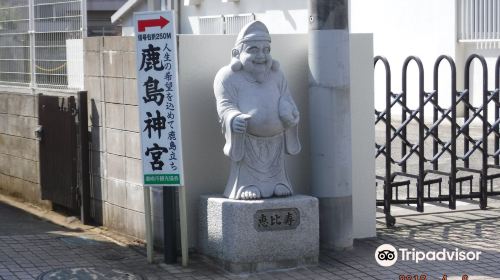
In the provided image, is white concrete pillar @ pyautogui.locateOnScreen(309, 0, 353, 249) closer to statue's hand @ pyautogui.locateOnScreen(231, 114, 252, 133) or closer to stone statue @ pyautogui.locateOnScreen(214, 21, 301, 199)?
stone statue @ pyautogui.locateOnScreen(214, 21, 301, 199)

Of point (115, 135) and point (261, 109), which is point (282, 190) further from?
point (115, 135)

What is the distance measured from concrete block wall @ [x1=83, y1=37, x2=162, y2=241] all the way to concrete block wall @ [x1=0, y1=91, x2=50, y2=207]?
162 cm

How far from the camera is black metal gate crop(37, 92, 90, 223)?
34.5ft

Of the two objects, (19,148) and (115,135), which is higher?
(115,135)

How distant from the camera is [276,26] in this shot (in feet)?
93.6

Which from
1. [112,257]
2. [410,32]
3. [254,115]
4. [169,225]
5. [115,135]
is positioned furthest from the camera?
[410,32]

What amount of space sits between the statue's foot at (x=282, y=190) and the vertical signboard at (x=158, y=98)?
2.89 ft

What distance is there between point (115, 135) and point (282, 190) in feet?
7.43

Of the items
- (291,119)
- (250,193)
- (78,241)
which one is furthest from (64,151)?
(291,119)

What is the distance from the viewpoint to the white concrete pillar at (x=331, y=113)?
898 cm

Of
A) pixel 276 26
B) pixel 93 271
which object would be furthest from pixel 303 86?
pixel 276 26

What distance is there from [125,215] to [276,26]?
19298 mm

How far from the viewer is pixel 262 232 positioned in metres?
8.30

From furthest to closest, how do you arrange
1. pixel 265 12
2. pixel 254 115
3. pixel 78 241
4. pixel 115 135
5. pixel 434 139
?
pixel 265 12 < pixel 434 139 < pixel 115 135 < pixel 78 241 < pixel 254 115
